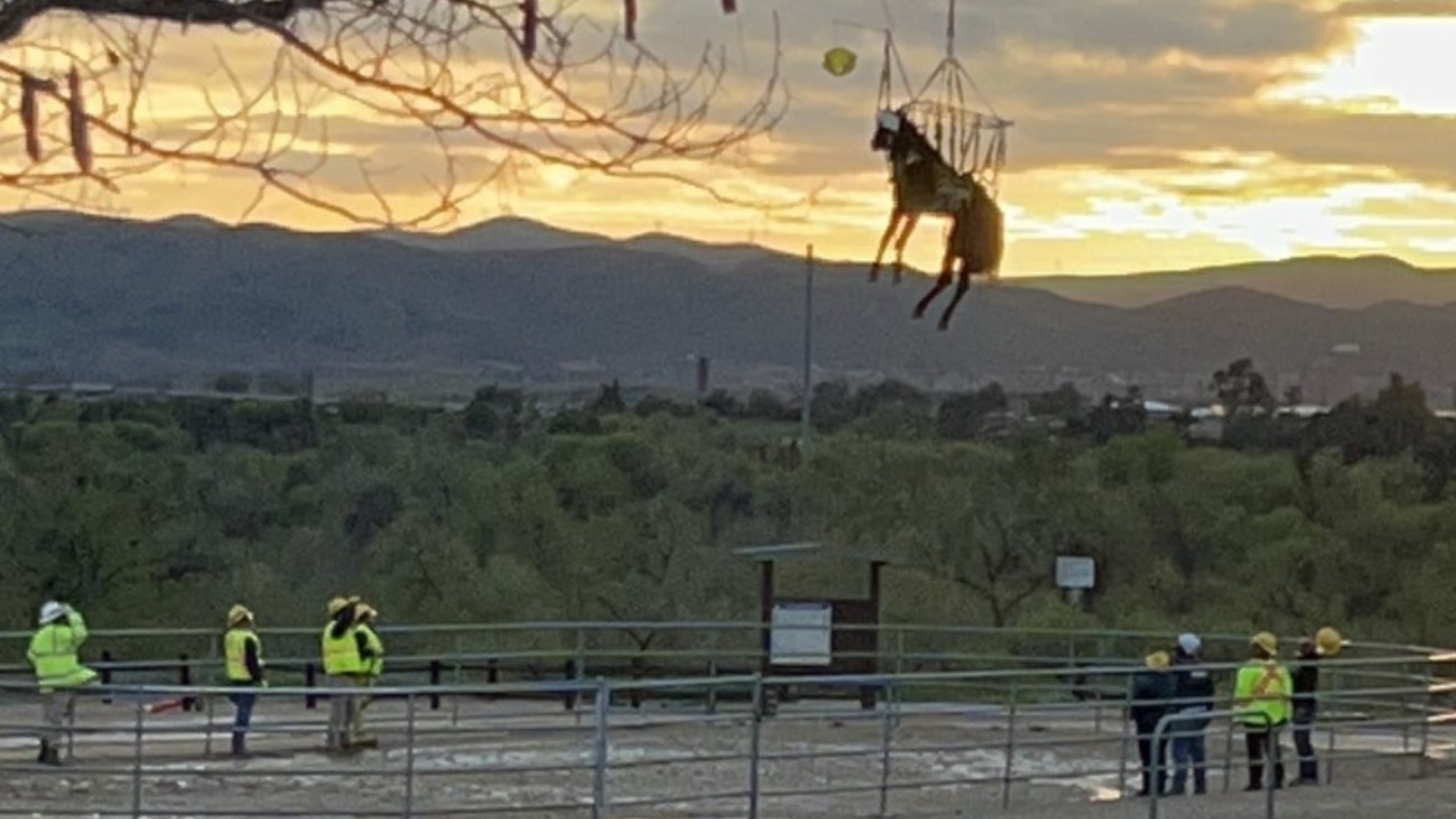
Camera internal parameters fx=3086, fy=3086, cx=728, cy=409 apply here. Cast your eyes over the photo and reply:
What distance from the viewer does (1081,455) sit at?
80938 millimetres

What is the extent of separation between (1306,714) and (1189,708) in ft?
5.41

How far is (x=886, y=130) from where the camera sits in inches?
489

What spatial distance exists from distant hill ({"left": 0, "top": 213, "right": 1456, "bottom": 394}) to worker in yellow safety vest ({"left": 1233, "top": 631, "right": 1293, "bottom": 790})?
43.9 m

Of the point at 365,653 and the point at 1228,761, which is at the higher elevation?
the point at 365,653

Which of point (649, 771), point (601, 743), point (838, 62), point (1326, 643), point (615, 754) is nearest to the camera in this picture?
point (838, 62)

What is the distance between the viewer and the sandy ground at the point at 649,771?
21.1 m

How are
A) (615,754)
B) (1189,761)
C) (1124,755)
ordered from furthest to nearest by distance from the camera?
(615,754) < (1124,755) < (1189,761)

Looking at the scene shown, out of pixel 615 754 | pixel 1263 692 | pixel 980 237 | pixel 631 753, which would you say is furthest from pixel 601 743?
pixel 631 753

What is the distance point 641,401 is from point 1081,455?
4838 cm

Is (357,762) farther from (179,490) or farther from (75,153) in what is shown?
(179,490)

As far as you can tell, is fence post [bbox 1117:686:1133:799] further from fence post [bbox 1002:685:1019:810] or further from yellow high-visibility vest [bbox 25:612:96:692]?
yellow high-visibility vest [bbox 25:612:96:692]

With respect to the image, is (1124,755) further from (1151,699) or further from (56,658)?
(56,658)

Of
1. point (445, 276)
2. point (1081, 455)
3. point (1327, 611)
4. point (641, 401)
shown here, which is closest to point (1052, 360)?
point (641, 401)

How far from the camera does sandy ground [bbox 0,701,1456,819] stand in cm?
2112
